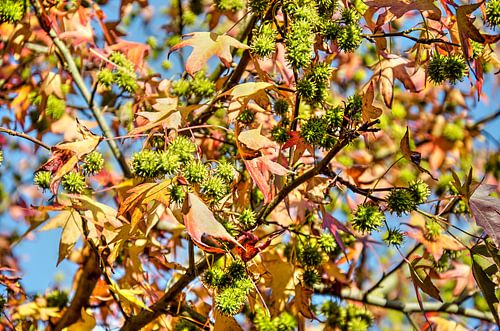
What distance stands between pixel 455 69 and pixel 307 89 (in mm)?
352

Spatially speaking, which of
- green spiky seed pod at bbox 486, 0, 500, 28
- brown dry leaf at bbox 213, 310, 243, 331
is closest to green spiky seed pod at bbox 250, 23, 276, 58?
green spiky seed pod at bbox 486, 0, 500, 28

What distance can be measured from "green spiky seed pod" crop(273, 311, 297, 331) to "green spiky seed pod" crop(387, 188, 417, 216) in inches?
22.5

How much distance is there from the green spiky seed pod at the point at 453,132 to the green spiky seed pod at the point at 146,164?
2483mm

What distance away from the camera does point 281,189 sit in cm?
178

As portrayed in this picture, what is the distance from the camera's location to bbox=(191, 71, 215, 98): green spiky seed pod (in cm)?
231

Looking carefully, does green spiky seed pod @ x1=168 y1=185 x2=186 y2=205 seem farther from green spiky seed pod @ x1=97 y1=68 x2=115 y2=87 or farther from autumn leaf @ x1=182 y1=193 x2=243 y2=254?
green spiky seed pod @ x1=97 y1=68 x2=115 y2=87

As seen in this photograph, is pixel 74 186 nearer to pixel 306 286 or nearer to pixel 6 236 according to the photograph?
pixel 306 286

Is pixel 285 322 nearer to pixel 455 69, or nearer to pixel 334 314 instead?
pixel 334 314

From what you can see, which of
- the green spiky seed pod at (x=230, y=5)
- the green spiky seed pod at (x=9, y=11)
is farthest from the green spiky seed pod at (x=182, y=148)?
the green spiky seed pod at (x=230, y=5)

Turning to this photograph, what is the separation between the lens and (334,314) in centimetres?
244

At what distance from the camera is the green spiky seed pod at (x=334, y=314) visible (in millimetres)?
2432

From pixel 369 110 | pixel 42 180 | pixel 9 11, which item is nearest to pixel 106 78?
pixel 9 11

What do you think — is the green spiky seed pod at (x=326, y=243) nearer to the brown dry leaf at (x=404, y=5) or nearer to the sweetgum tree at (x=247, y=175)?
the sweetgum tree at (x=247, y=175)

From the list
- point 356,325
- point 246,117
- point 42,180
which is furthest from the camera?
point 356,325
